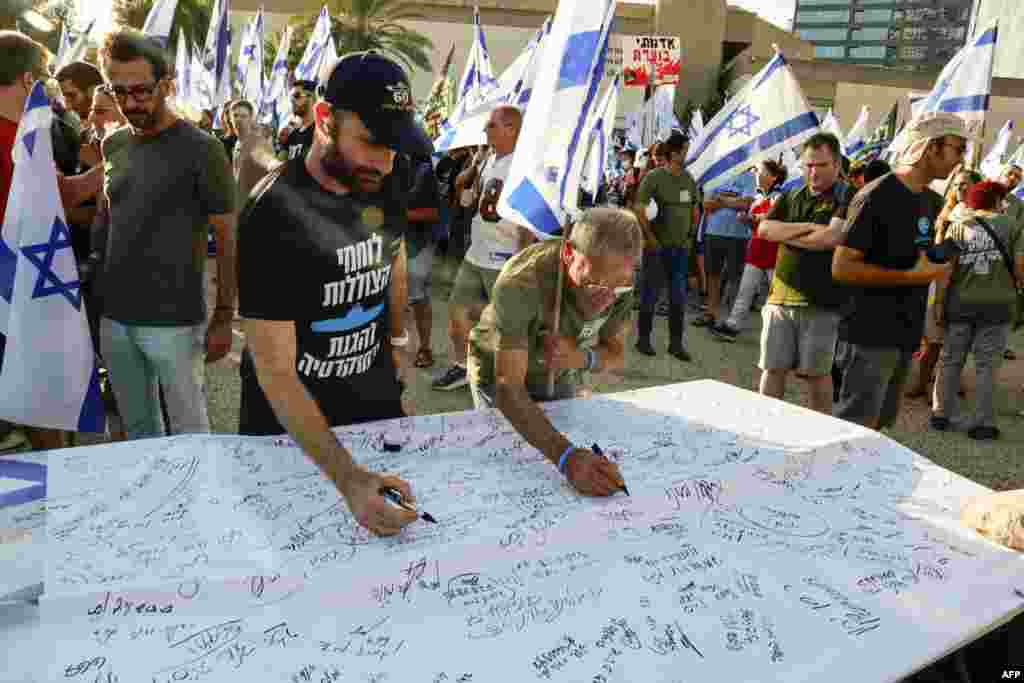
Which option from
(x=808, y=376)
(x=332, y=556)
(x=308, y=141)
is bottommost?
(x=808, y=376)

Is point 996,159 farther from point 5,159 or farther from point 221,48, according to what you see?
point 5,159

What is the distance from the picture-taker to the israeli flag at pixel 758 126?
5.20 meters

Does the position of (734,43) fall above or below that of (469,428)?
above

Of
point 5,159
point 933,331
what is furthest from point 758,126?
point 5,159

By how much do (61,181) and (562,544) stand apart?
2761 millimetres

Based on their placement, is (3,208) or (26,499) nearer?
(26,499)

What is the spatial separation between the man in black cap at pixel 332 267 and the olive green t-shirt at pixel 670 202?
4701mm

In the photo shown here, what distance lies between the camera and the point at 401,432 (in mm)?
2205

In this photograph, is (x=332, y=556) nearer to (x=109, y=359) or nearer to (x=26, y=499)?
(x=26, y=499)

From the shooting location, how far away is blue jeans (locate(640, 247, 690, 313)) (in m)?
6.68

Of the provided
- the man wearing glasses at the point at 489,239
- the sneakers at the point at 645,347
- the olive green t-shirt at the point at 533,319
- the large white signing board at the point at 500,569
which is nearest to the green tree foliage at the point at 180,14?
the sneakers at the point at 645,347

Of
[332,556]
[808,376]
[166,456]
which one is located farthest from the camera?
[808,376]

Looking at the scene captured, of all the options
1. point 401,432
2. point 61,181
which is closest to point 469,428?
point 401,432

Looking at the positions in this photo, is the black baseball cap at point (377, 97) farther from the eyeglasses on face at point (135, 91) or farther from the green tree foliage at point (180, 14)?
the green tree foliage at point (180, 14)
